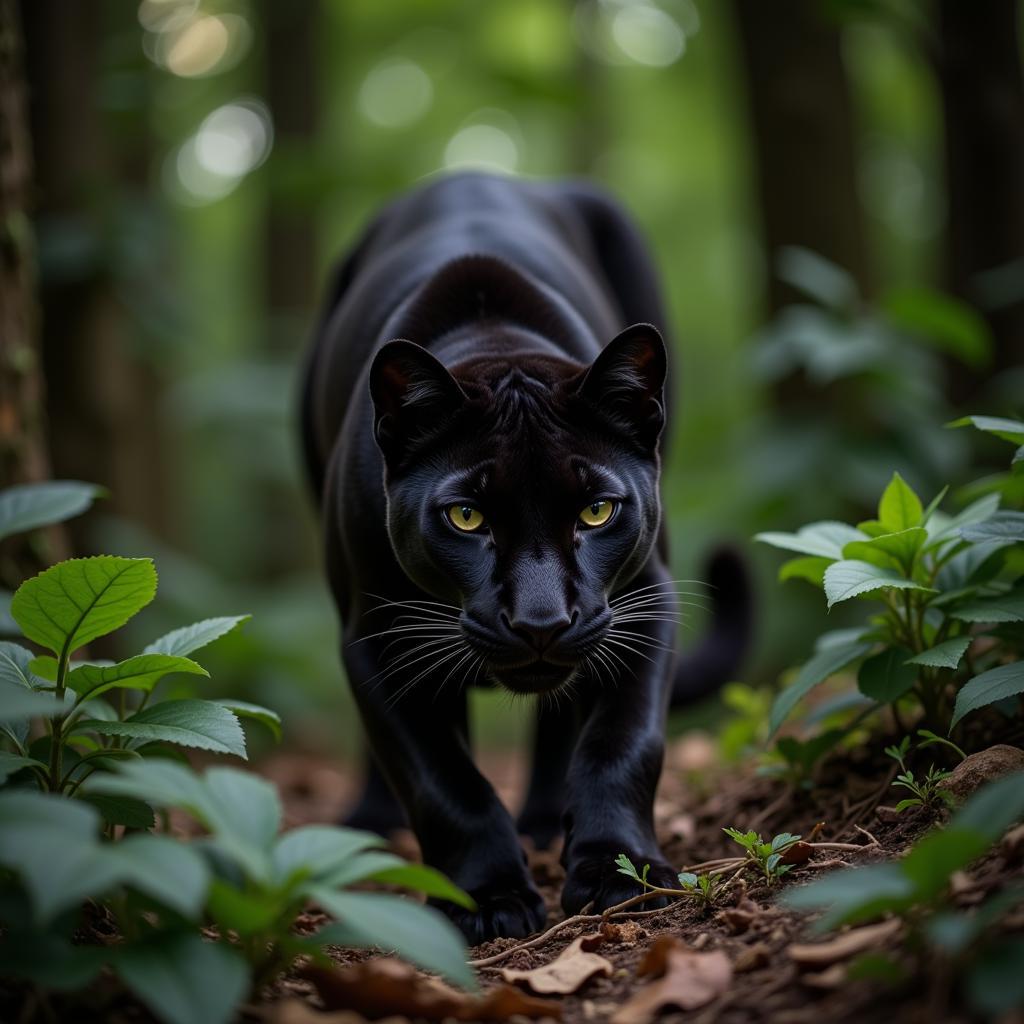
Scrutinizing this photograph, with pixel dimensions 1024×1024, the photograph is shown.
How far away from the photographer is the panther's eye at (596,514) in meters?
2.47

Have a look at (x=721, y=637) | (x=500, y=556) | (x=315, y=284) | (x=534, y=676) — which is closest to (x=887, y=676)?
(x=534, y=676)

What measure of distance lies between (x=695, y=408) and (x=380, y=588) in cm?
1061

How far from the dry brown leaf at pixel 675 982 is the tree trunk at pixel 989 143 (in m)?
3.98

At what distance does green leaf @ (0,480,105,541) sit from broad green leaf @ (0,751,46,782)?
0.87m

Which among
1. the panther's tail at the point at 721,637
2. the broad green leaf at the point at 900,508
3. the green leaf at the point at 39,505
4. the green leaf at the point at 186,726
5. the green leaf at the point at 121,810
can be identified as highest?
the green leaf at the point at 39,505

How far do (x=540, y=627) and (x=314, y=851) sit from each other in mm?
734

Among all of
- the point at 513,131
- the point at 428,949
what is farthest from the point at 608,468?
the point at 513,131

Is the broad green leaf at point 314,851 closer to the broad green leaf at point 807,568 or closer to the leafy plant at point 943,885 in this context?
the leafy plant at point 943,885

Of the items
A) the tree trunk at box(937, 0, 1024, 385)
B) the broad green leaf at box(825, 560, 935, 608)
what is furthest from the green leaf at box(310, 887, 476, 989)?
the tree trunk at box(937, 0, 1024, 385)

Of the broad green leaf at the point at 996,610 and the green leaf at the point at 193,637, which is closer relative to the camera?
the green leaf at the point at 193,637

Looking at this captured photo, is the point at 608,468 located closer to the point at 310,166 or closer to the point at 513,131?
the point at 310,166

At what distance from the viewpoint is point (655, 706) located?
2.68 meters

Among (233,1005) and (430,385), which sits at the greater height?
(430,385)

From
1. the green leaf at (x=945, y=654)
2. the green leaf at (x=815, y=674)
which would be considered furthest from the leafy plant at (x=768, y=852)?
the green leaf at (x=945, y=654)
